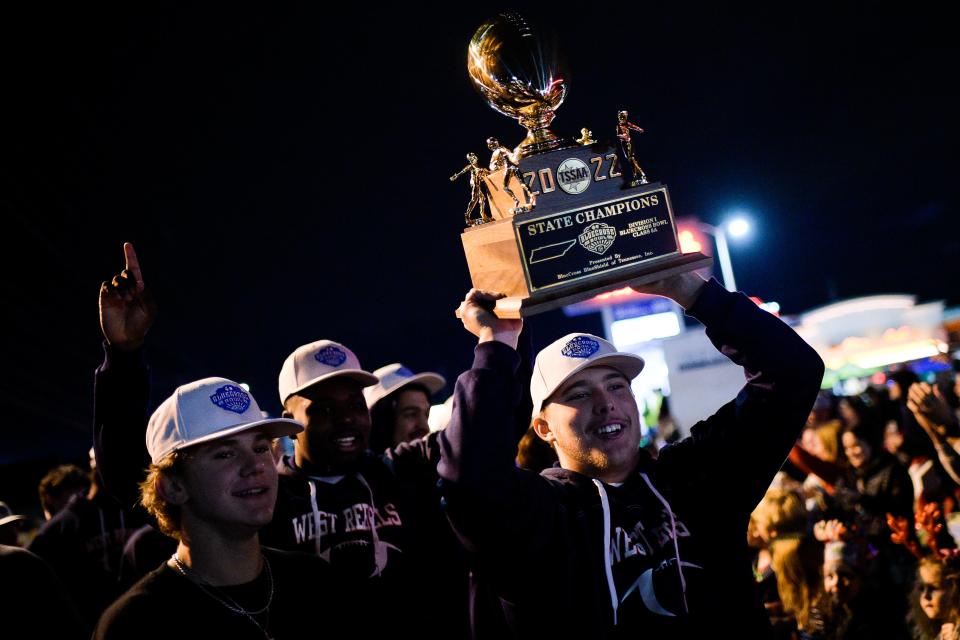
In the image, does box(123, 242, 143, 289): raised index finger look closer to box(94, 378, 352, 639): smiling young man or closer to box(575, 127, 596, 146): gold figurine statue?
box(94, 378, 352, 639): smiling young man

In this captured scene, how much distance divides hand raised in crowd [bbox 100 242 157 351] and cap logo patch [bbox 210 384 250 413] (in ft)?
2.09

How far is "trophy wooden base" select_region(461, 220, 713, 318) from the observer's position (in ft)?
9.80

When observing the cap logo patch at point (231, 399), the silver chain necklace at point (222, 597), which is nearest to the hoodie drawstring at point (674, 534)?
the silver chain necklace at point (222, 597)

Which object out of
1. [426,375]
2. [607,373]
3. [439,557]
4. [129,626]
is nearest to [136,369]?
[129,626]

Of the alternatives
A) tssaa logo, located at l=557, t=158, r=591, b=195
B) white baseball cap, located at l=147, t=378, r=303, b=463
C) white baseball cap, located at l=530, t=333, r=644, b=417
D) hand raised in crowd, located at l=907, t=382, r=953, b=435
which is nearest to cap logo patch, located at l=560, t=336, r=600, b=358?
white baseball cap, located at l=530, t=333, r=644, b=417

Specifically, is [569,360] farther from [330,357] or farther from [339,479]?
[330,357]

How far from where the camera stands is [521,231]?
9.98 feet

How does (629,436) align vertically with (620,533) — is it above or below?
above

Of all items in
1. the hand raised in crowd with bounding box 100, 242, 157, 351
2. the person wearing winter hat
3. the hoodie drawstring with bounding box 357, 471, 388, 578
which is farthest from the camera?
the person wearing winter hat

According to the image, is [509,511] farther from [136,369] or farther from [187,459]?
[136,369]

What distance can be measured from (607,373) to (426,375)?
2.87 m

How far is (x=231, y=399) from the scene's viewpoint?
3350 mm

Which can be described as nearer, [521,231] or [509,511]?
[509,511]

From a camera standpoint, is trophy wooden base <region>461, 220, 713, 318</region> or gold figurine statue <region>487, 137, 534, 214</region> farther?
gold figurine statue <region>487, 137, 534, 214</region>
